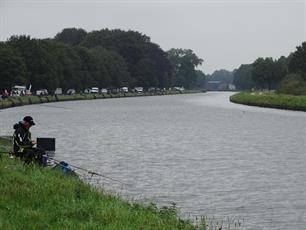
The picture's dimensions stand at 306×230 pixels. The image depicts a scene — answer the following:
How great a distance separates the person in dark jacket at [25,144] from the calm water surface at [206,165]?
10.7 ft

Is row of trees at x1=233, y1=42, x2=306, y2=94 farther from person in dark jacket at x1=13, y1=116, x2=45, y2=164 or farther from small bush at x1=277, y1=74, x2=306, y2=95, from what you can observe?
person in dark jacket at x1=13, y1=116, x2=45, y2=164

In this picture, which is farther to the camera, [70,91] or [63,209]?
[70,91]

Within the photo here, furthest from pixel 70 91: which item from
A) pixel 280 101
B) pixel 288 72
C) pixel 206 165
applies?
pixel 206 165

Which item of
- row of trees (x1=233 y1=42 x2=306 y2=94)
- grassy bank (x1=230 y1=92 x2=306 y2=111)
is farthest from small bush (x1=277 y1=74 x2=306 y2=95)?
grassy bank (x1=230 y1=92 x2=306 y2=111)

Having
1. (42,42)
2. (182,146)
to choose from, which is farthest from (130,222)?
(42,42)

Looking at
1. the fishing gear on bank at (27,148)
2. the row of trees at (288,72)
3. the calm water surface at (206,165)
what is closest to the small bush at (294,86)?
the row of trees at (288,72)

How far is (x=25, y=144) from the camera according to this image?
971 inches

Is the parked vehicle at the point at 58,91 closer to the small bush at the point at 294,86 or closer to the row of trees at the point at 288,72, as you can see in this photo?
the row of trees at the point at 288,72

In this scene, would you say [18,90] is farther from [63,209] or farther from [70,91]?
[63,209]

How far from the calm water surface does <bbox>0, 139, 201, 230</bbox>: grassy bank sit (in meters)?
3.57

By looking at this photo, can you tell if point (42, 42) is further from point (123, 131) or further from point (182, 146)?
point (182, 146)

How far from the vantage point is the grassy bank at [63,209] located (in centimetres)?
1411

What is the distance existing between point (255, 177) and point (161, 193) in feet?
21.0

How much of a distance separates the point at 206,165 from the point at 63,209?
60.9 feet
